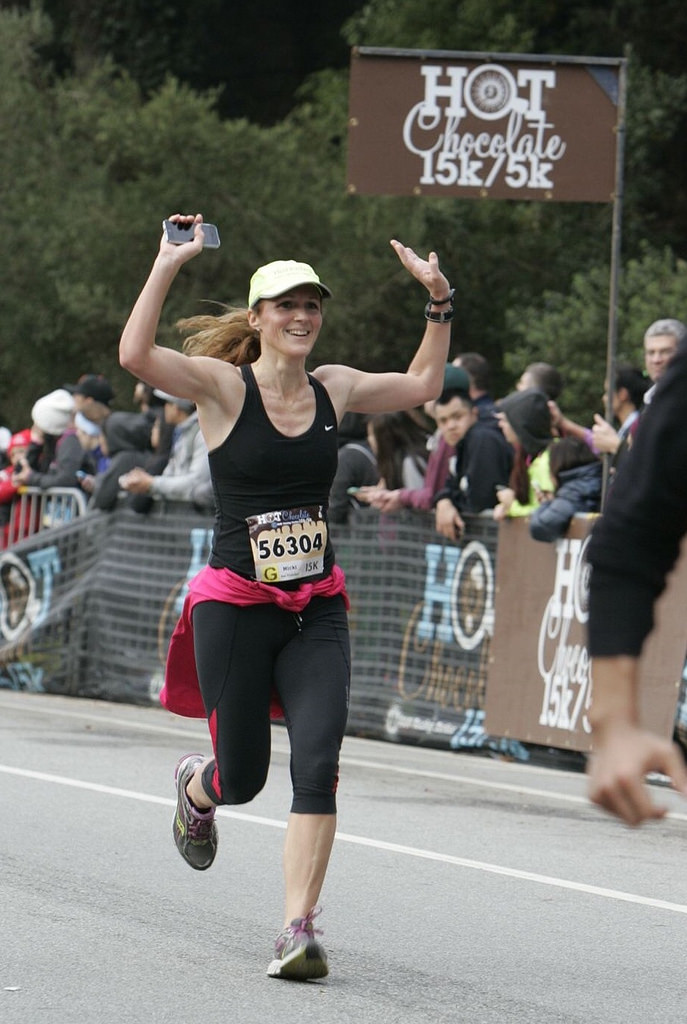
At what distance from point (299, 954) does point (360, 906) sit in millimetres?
1161

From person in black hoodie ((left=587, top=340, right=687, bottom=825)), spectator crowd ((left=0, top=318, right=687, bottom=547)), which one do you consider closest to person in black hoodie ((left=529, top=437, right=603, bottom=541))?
spectator crowd ((left=0, top=318, right=687, bottom=547))

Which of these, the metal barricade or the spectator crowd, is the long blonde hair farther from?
the metal barricade

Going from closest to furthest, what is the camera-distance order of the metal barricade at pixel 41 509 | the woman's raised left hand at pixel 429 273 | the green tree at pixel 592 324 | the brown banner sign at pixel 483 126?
the woman's raised left hand at pixel 429 273
the brown banner sign at pixel 483 126
the metal barricade at pixel 41 509
the green tree at pixel 592 324

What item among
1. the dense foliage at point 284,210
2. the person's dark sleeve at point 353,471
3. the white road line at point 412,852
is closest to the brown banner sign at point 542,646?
the person's dark sleeve at point 353,471

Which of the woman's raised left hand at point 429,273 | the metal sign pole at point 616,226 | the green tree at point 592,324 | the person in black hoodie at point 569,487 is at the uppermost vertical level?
the green tree at point 592,324

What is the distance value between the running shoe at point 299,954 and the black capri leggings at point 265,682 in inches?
12.7

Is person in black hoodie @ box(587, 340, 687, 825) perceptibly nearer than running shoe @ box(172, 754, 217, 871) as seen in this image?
Yes

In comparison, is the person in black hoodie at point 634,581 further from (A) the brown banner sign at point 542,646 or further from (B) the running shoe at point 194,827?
(A) the brown banner sign at point 542,646

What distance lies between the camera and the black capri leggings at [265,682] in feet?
18.9

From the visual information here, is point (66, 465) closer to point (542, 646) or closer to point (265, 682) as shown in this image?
point (542, 646)

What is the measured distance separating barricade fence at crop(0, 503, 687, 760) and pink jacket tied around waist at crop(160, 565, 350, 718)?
14.0 ft

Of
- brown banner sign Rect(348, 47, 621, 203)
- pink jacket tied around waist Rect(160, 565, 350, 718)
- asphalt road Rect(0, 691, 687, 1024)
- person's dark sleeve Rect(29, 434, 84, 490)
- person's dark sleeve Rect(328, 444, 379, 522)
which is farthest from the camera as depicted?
person's dark sleeve Rect(29, 434, 84, 490)

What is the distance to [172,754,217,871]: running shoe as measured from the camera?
20.7 feet

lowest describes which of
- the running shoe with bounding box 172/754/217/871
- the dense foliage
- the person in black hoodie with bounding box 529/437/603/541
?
the running shoe with bounding box 172/754/217/871
